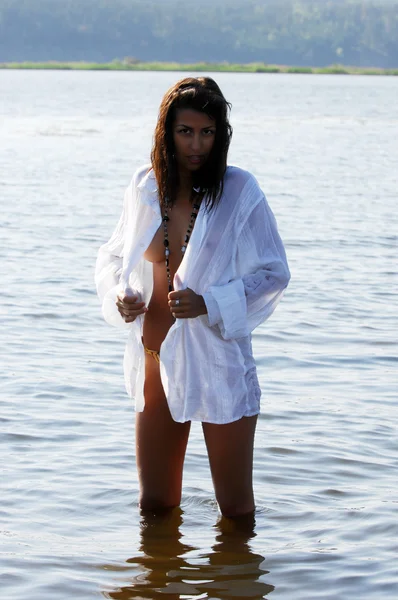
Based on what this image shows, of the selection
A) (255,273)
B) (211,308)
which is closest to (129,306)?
(211,308)

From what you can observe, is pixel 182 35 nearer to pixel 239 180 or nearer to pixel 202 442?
pixel 202 442

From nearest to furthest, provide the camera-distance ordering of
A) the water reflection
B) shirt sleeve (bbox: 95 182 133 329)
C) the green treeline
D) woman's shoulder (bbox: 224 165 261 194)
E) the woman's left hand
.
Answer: the woman's left hand
woman's shoulder (bbox: 224 165 261 194)
shirt sleeve (bbox: 95 182 133 329)
the water reflection
the green treeline

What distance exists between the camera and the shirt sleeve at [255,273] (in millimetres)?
4211

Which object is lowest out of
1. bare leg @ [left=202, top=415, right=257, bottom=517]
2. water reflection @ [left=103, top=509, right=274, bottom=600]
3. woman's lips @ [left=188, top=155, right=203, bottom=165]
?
water reflection @ [left=103, top=509, right=274, bottom=600]

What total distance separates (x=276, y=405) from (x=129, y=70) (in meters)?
102

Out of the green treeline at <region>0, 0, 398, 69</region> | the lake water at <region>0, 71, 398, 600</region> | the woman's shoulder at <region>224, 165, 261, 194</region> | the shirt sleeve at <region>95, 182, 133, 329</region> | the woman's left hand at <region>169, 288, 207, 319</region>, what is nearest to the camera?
the woman's left hand at <region>169, 288, 207, 319</region>

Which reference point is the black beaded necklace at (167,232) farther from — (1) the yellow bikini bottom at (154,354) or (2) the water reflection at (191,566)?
(2) the water reflection at (191,566)

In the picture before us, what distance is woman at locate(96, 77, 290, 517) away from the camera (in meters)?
4.21

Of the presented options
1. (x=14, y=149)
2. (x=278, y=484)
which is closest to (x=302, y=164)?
(x=14, y=149)

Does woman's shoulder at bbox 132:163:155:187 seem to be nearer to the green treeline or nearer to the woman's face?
the woman's face

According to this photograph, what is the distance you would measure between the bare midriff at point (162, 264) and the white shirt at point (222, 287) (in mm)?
65

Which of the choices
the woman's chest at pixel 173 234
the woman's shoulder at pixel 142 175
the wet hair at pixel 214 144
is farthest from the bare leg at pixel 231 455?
the woman's shoulder at pixel 142 175

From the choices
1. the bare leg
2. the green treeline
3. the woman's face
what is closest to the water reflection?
the bare leg

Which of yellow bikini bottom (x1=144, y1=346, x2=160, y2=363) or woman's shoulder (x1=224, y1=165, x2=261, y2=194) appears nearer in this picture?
woman's shoulder (x1=224, y1=165, x2=261, y2=194)
